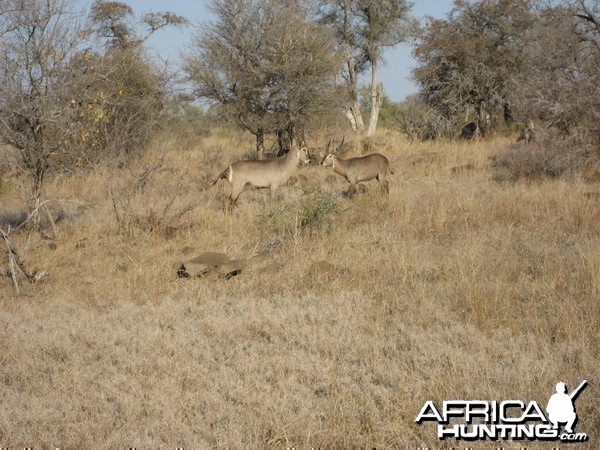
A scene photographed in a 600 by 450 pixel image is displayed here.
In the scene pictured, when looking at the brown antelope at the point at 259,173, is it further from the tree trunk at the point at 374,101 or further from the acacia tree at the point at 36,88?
the tree trunk at the point at 374,101

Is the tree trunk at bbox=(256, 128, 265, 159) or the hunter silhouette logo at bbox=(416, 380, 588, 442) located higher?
the tree trunk at bbox=(256, 128, 265, 159)

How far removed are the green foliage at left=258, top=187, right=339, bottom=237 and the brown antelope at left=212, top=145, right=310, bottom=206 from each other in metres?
2.34

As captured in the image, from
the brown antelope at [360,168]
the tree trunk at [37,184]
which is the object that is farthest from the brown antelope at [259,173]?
the tree trunk at [37,184]

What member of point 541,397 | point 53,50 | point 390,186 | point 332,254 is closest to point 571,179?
point 390,186

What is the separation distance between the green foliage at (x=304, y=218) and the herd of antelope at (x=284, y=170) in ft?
7.33

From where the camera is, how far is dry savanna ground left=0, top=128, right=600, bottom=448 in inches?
152

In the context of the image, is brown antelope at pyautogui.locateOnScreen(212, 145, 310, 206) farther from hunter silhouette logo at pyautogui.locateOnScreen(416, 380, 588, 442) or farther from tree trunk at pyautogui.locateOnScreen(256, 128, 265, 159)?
hunter silhouette logo at pyautogui.locateOnScreen(416, 380, 588, 442)

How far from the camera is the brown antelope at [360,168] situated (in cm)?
1232

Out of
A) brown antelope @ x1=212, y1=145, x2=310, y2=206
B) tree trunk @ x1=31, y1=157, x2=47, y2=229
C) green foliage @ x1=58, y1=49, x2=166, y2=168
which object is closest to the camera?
tree trunk @ x1=31, y1=157, x2=47, y2=229

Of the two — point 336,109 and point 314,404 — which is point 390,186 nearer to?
point 336,109

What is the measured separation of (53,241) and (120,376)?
506 centimetres

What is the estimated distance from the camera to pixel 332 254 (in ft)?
25.3

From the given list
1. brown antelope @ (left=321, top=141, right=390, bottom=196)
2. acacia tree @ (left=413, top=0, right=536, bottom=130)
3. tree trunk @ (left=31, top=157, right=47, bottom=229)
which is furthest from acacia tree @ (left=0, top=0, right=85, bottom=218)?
acacia tree @ (left=413, top=0, right=536, bottom=130)

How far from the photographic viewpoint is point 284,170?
11898mm
